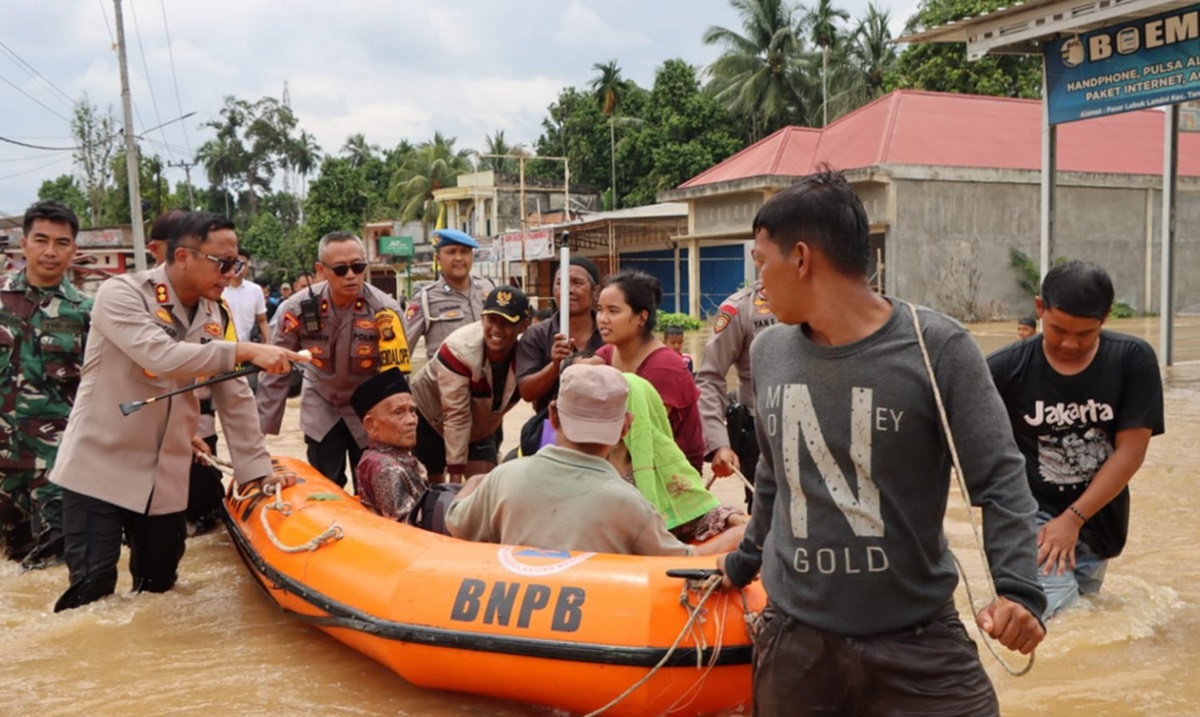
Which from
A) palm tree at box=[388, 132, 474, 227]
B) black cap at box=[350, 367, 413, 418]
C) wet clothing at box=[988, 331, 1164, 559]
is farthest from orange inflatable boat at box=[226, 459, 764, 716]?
palm tree at box=[388, 132, 474, 227]

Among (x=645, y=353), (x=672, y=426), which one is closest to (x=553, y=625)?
(x=672, y=426)

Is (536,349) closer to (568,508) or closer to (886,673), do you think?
(568,508)

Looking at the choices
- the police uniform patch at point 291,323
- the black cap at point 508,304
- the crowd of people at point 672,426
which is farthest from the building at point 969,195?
the police uniform patch at point 291,323

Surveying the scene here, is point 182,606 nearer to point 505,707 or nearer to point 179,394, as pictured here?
point 179,394

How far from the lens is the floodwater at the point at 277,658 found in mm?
3484

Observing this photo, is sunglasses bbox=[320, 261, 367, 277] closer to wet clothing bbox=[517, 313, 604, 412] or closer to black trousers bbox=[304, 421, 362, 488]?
black trousers bbox=[304, 421, 362, 488]

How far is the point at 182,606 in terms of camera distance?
447cm

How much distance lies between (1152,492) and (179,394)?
218 inches

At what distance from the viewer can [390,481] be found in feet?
13.6

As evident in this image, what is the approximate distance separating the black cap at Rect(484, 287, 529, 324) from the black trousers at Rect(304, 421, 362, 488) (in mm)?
1018

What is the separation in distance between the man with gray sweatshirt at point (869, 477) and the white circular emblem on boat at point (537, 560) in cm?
118

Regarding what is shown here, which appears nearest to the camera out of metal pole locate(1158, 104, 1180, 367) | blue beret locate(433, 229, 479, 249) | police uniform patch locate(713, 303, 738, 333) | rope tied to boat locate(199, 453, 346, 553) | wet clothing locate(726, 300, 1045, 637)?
wet clothing locate(726, 300, 1045, 637)

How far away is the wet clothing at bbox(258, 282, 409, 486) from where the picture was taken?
514cm

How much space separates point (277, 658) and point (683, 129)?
29.1 meters
